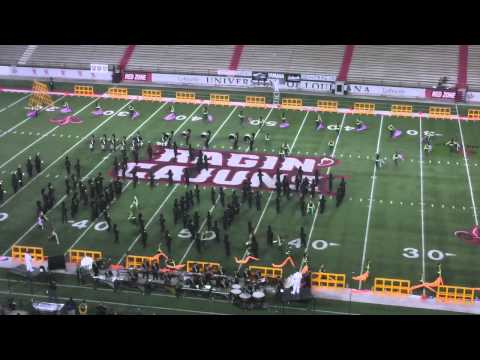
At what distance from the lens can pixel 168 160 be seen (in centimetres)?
2662

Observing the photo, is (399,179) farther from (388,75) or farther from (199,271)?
(388,75)

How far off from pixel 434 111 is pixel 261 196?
14.5 m

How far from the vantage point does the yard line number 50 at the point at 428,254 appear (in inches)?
761

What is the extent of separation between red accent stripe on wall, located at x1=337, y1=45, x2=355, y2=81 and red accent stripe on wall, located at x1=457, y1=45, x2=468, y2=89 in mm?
6319

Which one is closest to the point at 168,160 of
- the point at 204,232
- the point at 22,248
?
the point at 204,232

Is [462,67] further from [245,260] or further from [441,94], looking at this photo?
[245,260]

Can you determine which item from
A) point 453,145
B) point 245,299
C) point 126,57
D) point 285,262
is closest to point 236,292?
point 245,299

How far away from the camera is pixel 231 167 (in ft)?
84.9

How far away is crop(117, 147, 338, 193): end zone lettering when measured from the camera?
2458cm

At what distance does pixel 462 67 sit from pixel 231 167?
19.2 m

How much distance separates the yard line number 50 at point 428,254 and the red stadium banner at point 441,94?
18.4 meters

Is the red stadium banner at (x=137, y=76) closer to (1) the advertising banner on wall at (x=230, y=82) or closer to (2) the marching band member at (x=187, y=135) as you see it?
(1) the advertising banner on wall at (x=230, y=82)

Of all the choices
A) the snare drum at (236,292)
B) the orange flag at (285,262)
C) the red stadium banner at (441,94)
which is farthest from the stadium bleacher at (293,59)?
the snare drum at (236,292)

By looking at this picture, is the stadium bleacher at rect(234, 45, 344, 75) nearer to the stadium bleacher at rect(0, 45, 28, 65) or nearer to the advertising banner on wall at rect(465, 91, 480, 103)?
the advertising banner on wall at rect(465, 91, 480, 103)
